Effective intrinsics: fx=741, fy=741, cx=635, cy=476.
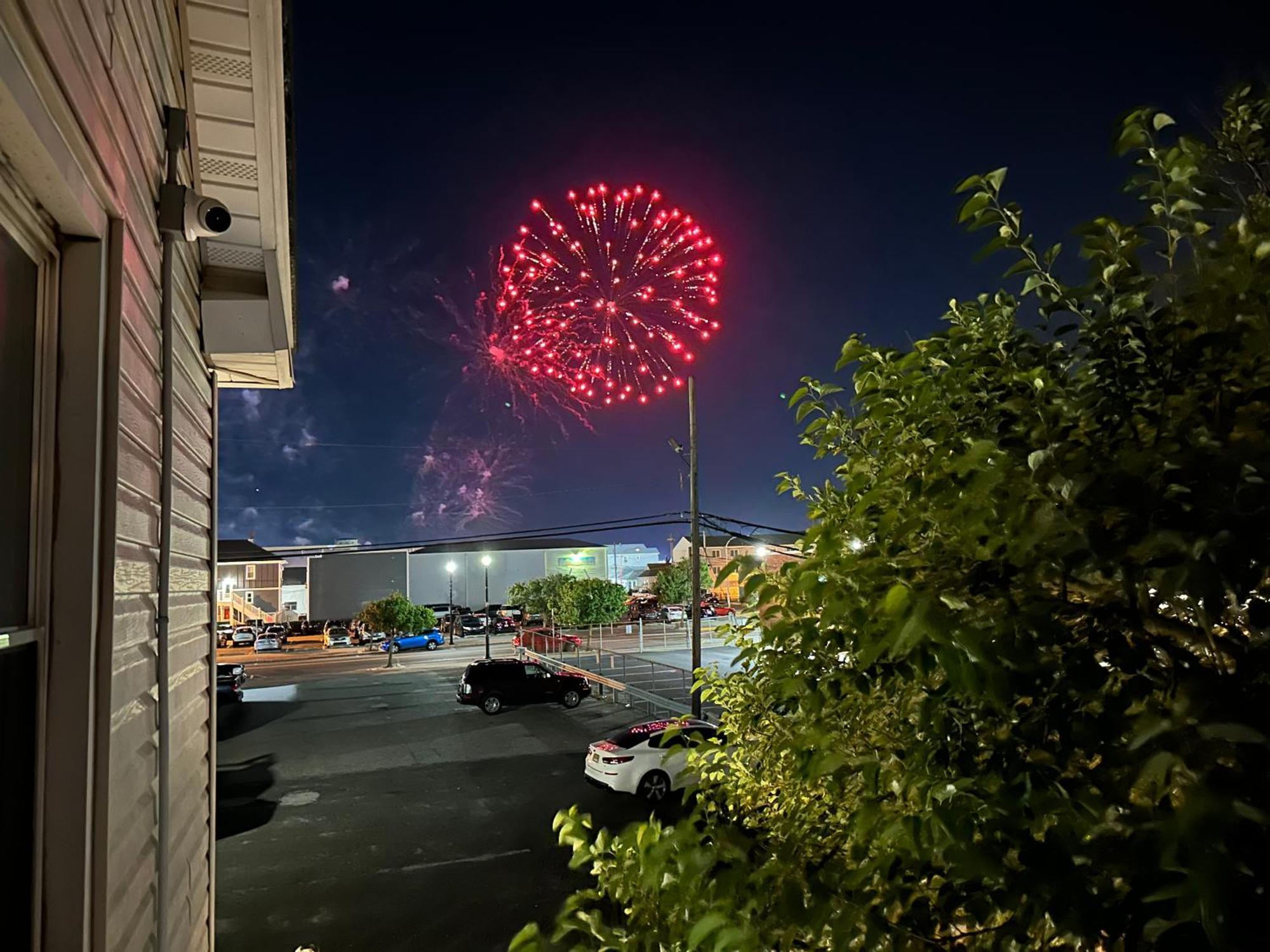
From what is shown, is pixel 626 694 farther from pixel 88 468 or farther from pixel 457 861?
pixel 88 468

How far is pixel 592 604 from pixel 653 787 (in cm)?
2659

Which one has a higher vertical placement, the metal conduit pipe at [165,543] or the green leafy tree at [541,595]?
the metal conduit pipe at [165,543]

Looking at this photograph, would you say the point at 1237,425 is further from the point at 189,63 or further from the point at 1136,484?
the point at 189,63

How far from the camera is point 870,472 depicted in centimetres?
203

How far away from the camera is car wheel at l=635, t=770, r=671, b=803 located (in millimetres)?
12445

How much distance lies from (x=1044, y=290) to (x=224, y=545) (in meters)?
80.2

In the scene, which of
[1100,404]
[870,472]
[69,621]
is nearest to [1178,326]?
[1100,404]

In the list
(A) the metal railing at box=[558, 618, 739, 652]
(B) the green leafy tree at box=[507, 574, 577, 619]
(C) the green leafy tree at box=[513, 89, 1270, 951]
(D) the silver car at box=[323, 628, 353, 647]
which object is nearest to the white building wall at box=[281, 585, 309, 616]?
(D) the silver car at box=[323, 628, 353, 647]

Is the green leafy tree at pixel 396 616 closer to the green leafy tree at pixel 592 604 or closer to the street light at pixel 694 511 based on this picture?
the green leafy tree at pixel 592 604

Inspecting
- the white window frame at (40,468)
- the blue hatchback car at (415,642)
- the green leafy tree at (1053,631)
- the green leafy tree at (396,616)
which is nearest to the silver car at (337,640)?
the blue hatchback car at (415,642)

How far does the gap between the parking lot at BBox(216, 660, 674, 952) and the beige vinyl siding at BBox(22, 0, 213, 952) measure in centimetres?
451

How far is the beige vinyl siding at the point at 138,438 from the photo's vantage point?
6.45 feet

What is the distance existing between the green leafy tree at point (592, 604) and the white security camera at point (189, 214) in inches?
1432

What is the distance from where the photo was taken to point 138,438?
8.36 ft
